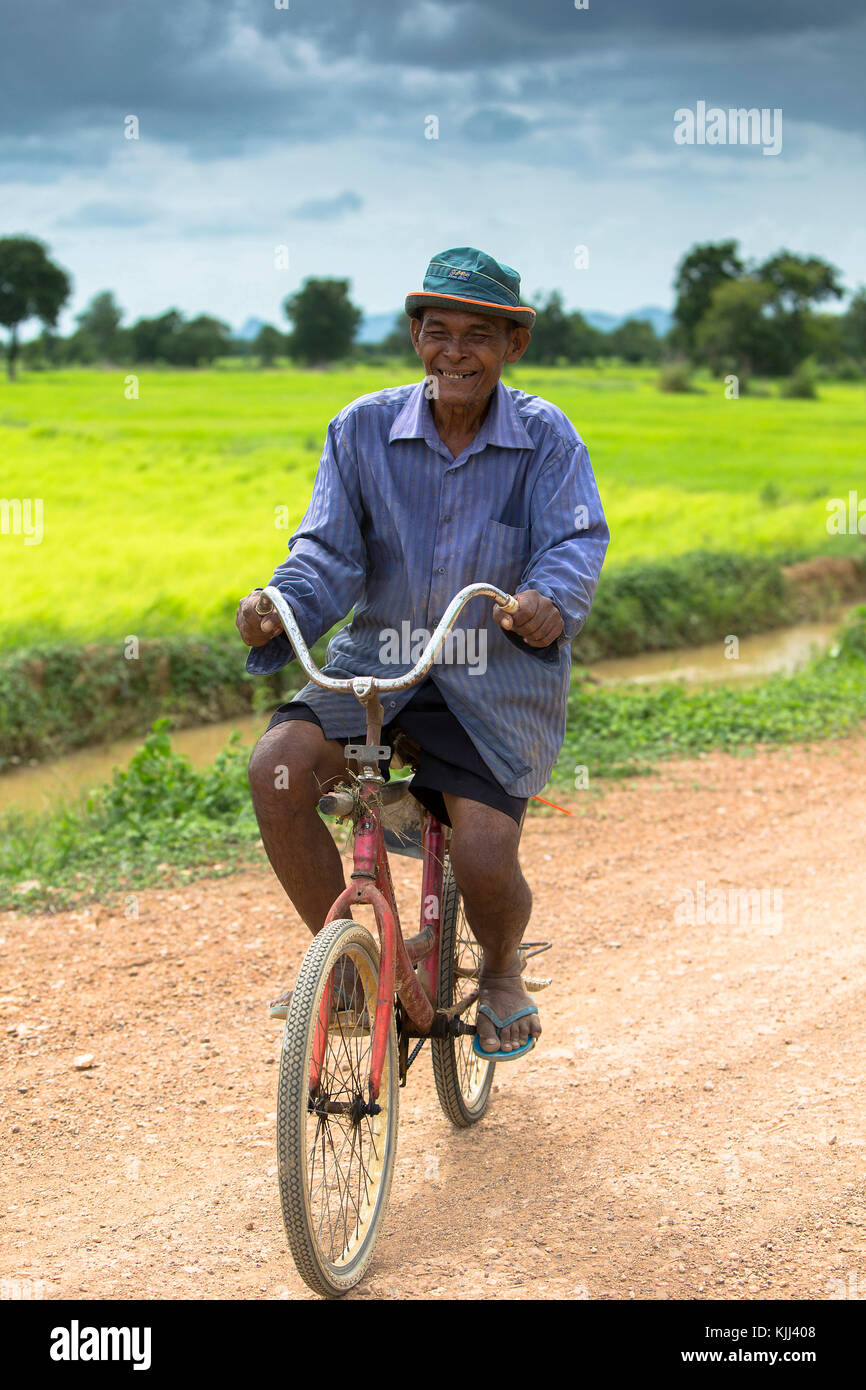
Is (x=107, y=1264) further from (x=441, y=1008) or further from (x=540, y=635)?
(x=540, y=635)

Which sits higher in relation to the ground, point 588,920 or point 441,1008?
point 441,1008

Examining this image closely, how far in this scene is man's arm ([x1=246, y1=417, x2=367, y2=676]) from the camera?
301 centimetres

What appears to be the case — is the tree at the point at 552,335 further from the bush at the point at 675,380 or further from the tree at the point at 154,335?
the tree at the point at 154,335

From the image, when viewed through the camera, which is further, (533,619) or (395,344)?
A: (395,344)

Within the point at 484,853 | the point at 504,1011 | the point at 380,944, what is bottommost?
the point at 504,1011

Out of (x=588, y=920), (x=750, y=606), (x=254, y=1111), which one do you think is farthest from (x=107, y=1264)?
(x=750, y=606)

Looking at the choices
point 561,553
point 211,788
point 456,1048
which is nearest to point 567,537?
point 561,553

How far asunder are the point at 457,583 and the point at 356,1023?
1.01m

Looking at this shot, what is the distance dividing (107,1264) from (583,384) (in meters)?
35.7

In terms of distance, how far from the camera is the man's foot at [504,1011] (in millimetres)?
3193

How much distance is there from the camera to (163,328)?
126 feet

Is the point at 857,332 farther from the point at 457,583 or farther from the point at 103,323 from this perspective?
the point at 457,583

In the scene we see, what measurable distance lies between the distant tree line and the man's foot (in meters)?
29.8

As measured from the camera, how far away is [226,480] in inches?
709
